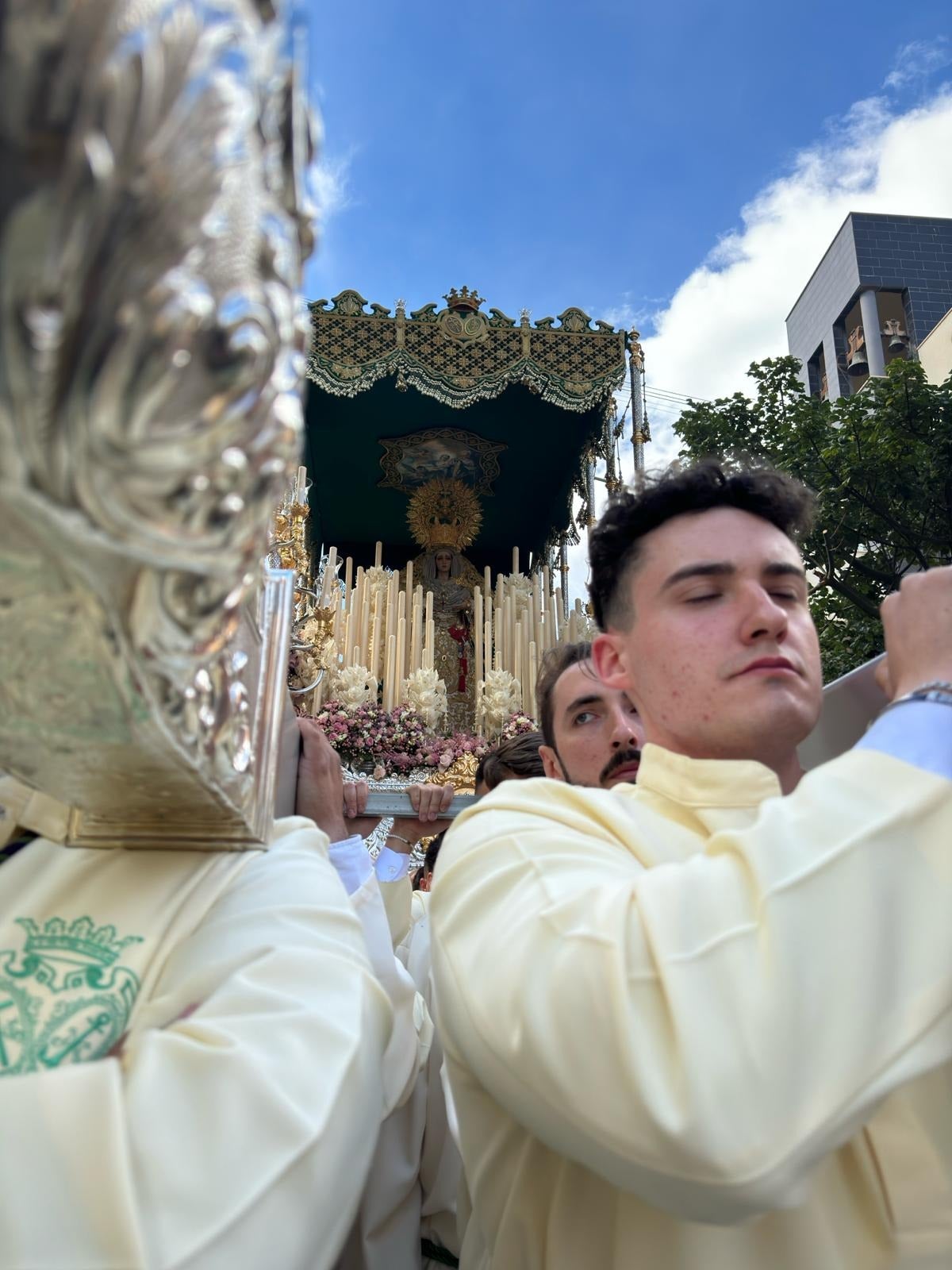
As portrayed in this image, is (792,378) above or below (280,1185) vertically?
above

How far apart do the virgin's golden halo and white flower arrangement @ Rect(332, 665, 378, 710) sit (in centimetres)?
289

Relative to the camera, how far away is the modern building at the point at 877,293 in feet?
67.2

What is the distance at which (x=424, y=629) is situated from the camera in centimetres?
662

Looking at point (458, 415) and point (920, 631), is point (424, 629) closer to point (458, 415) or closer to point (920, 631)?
point (458, 415)

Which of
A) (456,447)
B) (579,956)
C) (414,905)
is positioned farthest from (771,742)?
(456,447)

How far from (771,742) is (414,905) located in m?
1.68

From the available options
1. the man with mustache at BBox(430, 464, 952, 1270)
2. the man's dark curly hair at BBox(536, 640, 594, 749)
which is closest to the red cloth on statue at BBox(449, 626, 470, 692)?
the man's dark curly hair at BBox(536, 640, 594, 749)

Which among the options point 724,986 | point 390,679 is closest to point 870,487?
point 390,679

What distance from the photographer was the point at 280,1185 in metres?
0.77

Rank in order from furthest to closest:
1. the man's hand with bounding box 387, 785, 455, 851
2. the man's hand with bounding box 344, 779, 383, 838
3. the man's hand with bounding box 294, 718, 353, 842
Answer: the man's hand with bounding box 387, 785, 455, 851 < the man's hand with bounding box 344, 779, 383, 838 < the man's hand with bounding box 294, 718, 353, 842

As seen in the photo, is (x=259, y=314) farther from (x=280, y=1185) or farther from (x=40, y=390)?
(x=280, y=1185)

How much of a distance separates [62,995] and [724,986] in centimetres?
67

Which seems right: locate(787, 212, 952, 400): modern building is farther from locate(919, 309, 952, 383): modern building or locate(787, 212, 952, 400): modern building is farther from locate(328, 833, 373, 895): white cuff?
locate(328, 833, 373, 895): white cuff

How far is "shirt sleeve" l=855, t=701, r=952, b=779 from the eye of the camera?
87cm
